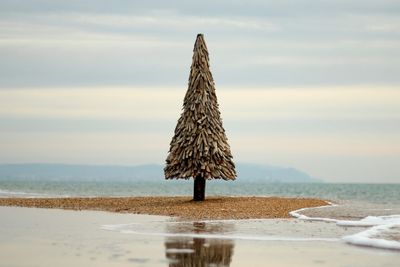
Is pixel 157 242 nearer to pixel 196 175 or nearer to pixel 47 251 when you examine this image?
pixel 47 251

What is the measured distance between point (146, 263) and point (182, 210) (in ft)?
62.1

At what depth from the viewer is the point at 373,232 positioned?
25.3 m

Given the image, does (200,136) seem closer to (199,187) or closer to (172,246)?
(199,187)

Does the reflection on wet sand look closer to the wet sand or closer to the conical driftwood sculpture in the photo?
the wet sand

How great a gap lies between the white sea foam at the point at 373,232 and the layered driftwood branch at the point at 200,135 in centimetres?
824

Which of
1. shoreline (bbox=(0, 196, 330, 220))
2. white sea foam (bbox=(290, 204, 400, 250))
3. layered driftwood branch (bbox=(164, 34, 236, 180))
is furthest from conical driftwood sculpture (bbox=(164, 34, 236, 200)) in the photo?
white sea foam (bbox=(290, 204, 400, 250))

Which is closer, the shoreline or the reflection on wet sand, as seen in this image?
the reflection on wet sand

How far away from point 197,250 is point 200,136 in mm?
19863

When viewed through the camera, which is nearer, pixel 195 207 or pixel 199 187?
pixel 195 207

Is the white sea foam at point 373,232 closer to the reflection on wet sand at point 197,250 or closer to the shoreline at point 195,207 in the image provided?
the shoreline at point 195,207

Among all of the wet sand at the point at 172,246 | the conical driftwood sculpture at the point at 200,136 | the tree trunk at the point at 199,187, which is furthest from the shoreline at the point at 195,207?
the wet sand at the point at 172,246

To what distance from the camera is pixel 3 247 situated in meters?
21.2

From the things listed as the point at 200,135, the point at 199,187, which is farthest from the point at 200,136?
the point at 199,187

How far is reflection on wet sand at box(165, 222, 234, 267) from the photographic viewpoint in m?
18.6
